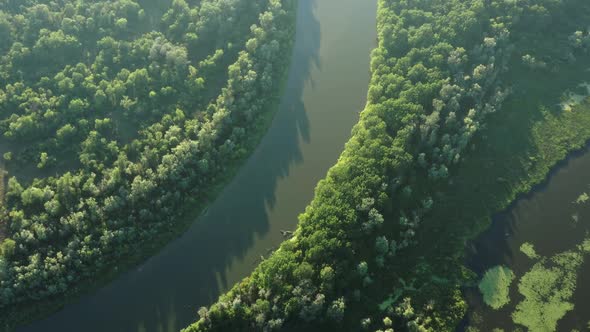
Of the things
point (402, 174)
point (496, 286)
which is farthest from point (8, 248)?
point (496, 286)

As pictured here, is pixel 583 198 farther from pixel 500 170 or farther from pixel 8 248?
pixel 8 248

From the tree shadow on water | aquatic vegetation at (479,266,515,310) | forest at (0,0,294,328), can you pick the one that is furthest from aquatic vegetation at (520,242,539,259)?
forest at (0,0,294,328)

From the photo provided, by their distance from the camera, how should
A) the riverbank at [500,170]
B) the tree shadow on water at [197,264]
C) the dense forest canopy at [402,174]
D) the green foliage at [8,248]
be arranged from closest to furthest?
the dense forest canopy at [402,174]
the green foliage at [8,248]
the tree shadow on water at [197,264]
the riverbank at [500,170]

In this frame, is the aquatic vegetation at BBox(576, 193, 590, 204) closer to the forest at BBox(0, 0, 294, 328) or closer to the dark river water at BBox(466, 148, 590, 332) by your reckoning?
the dark river water at BBox(466, 148, 590, 332)

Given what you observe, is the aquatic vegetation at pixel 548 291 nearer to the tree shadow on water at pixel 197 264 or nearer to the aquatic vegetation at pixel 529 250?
the aquatic vegetation at pixel 529 250

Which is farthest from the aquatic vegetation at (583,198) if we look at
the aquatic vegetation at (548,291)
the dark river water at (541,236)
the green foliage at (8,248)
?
the green foliage at (8,248)

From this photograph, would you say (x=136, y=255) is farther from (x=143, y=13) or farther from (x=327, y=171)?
(x=143, y=13)
